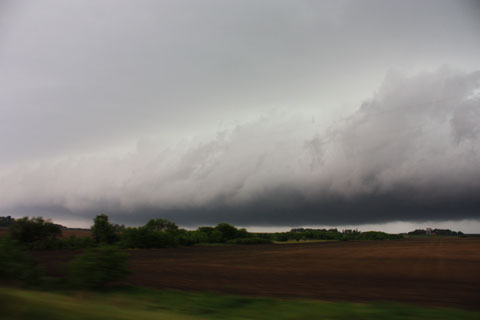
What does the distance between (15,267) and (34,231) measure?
2030 inches

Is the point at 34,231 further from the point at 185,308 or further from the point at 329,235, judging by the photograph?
the point at 329,235

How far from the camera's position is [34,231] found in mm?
61531

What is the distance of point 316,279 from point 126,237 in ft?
203

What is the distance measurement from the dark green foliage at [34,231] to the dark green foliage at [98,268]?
50856 mm

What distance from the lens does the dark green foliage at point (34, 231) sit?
5934 centimetres

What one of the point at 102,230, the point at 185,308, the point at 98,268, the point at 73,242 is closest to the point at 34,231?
the point at 73,242

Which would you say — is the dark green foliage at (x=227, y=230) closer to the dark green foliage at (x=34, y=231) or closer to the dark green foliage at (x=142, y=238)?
the dark green foliage at (x=142, y=238)

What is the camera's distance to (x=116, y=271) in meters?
17.6

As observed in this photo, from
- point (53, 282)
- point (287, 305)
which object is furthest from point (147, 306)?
point (53, 282)

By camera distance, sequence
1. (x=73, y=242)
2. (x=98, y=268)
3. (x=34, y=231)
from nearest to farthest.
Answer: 1. (x=98, y=268)
2. (x=34, y=231)
3. (x=73, y=242)

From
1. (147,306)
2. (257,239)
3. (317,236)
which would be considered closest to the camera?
(147,306)

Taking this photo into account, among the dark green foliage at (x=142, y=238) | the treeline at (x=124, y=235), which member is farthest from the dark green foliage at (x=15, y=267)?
the dark green foliage at (x=142, y=238)

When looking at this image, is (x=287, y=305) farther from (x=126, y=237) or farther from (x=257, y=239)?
(x=257, y=239)

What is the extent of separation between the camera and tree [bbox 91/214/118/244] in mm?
79000
